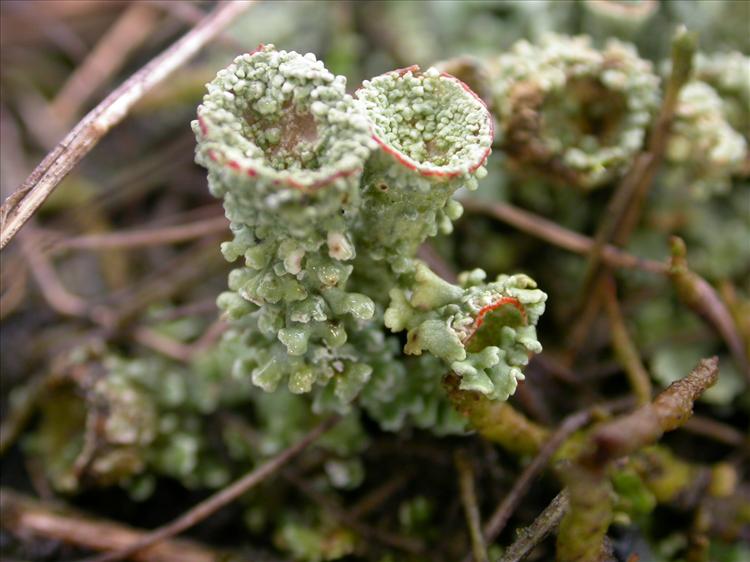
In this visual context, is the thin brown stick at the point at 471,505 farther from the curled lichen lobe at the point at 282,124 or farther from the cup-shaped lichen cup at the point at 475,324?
the curled lichen lobe at the point at 282,124

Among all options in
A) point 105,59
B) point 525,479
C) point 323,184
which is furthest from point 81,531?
point 105,59

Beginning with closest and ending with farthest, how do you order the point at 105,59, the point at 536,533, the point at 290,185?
the point at 290,185, the point at 536,533, the point at 105,59

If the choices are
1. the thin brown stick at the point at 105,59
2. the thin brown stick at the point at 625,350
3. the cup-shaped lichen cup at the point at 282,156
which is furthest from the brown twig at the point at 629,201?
the thin brown stick at the point at 105,59

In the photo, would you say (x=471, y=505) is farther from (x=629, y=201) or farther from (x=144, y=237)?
(x=144, y=237)

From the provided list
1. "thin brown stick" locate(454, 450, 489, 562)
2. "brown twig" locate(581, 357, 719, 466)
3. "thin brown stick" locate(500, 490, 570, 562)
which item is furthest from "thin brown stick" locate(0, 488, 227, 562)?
"brown twig" locate(581, 357, 719, 466)

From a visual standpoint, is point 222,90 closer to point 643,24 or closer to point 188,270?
point 188,270

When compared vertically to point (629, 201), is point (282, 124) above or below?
above
